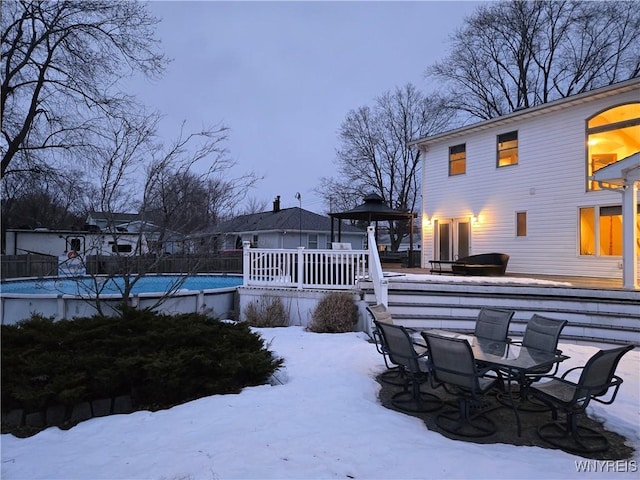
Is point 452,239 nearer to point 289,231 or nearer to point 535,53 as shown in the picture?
point 289,231

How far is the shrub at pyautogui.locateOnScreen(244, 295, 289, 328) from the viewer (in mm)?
8469

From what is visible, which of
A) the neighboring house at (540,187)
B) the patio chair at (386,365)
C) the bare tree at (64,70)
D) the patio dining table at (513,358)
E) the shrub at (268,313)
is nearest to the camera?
the patio dining table at (513,358)

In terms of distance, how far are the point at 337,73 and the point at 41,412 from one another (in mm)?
25665

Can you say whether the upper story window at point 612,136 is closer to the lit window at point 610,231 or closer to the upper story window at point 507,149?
the lit window at point 610,231

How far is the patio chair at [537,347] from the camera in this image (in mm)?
4059

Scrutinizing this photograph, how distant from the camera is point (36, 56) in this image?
1120 centimetres

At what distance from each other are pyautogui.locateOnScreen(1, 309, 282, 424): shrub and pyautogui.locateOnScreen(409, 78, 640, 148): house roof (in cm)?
1124

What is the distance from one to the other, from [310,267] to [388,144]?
1954 centimetres

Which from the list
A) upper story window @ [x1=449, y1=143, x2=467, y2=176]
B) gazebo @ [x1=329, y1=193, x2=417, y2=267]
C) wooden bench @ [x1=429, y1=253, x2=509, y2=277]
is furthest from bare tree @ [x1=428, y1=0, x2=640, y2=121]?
wooden bench @ [x1=429, y1=253, x2=509, y2=277]

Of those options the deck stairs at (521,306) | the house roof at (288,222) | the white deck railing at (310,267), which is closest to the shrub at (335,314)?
the deck stairs at (521,306)

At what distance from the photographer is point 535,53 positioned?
22.5m

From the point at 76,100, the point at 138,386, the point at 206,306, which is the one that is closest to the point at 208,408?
the point at 138,386

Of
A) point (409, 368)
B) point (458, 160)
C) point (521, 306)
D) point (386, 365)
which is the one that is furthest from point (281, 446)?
point (458, 160)

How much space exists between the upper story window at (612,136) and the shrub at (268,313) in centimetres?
871
